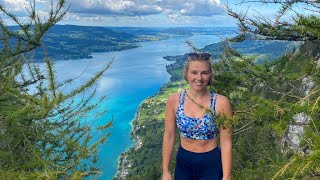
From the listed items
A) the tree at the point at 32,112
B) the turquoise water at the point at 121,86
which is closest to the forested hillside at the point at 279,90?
the tree at the point at 32,112

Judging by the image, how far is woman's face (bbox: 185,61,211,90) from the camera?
2.83 meters

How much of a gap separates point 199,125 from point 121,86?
79.5 m

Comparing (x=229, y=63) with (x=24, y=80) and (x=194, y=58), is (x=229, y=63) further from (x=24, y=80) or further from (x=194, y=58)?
(x=24, y=80)

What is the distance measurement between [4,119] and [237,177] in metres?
3.38

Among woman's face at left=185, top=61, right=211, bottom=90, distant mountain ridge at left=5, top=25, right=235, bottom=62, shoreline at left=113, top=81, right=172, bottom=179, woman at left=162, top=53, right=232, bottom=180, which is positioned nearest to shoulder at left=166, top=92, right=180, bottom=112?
woman at left=162, top=53, right=232, bottom=180

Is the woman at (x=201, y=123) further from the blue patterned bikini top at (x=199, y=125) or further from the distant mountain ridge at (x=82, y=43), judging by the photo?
the distant mountain ridge at (x=82, y=43)

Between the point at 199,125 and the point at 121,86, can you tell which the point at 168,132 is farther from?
the point at 121,86

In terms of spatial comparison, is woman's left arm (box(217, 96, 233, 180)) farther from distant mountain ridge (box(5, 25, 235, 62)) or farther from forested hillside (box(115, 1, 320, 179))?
distant mountain ridge (box(5, 25, 235, 62))

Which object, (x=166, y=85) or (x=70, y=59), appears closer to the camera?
(x=166, y=85)

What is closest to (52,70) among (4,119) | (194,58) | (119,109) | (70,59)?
(4,119)

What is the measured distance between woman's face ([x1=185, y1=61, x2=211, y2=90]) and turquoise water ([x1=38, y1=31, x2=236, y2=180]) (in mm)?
21862

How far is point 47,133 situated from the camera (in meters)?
5.52

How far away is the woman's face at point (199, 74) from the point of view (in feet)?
9.27

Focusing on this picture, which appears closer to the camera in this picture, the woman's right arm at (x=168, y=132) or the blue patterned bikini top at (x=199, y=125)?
the blue patterned bikini top at (x=199, y=125)
